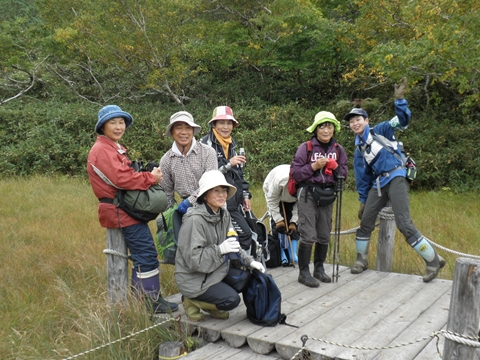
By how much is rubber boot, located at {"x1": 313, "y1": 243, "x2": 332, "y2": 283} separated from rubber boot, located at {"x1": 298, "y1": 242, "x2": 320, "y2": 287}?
17 cm

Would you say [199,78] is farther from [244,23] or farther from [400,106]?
[400,106]

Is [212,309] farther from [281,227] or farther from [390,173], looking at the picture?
[390,173]

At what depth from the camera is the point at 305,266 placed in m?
5.22

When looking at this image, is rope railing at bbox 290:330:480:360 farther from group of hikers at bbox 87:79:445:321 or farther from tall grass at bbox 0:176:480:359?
tall grass at bbox 0:176:480:359

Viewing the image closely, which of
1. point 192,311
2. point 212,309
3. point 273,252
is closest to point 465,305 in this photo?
point 212,309

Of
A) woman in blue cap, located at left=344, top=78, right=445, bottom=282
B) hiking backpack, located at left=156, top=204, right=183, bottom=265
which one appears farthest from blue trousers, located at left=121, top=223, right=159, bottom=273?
woman in blue cap, located at left=344, top=78, right=445, bottom=282

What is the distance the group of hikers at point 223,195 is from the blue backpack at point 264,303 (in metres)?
0.14

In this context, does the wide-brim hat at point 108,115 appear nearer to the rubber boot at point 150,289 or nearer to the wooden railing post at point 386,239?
the rubber boot at point 150,289

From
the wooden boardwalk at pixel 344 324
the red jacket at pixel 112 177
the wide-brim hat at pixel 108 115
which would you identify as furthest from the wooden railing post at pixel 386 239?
the wide-brim hat at pixel 108 115

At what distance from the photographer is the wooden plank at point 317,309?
3707 millimetres

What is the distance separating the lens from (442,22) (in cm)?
891

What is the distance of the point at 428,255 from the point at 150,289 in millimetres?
2959

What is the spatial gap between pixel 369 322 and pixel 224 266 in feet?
4.38

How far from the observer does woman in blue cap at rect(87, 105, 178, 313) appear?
160 inches
